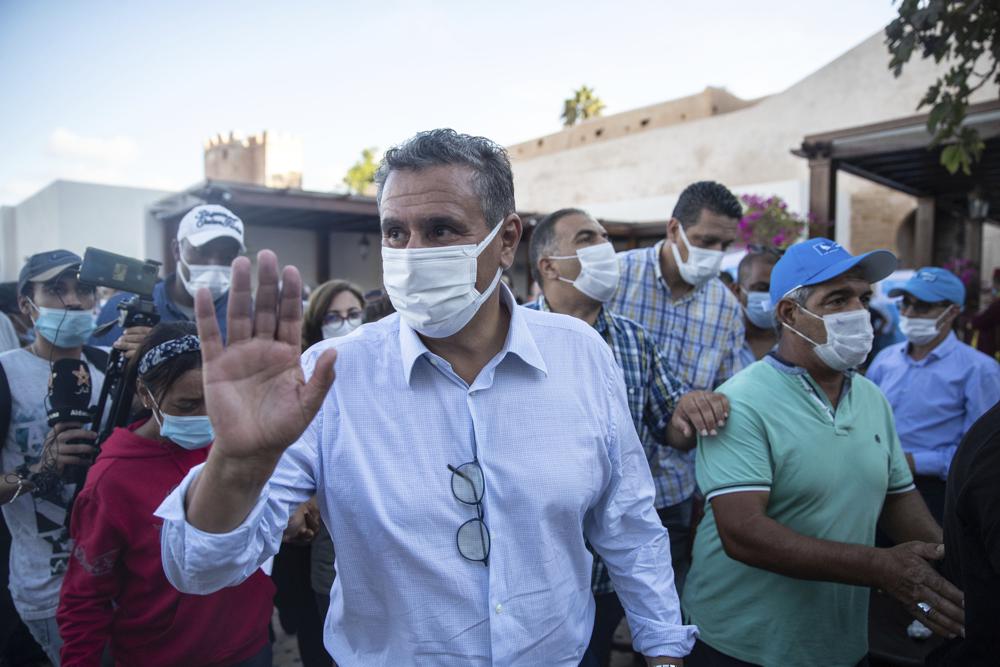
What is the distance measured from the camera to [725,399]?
214 cm

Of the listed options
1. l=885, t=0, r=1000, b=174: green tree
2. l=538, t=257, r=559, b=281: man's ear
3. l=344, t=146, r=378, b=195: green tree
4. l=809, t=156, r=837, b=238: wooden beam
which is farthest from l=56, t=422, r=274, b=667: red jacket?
l=344, t=146, r=378, b=195: green tree

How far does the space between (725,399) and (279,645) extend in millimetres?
3372

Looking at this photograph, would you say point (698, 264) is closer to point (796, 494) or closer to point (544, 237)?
point (544, 237)

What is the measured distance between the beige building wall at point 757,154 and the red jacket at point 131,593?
16.2m

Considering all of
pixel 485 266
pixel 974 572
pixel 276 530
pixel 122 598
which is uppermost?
pixel 485 266

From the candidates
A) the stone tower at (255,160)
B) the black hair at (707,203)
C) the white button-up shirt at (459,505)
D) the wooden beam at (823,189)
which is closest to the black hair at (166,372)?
the white button-up shirt at (459,505)

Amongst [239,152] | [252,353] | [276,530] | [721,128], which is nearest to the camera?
[252,353]


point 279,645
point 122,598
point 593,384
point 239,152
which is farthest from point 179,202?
point 239,152

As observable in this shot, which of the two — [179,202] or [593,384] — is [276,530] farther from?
[179,202]

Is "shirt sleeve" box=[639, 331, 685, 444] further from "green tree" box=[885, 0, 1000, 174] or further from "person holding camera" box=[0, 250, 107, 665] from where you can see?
"person holding camera" box=[0, 250, 107, 665]

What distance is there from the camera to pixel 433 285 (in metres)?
1.65

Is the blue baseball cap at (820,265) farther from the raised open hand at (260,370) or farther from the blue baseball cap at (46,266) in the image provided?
the blue baseball cap at (46,266)

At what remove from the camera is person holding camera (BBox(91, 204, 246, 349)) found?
344 cm

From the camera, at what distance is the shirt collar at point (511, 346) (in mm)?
1564
